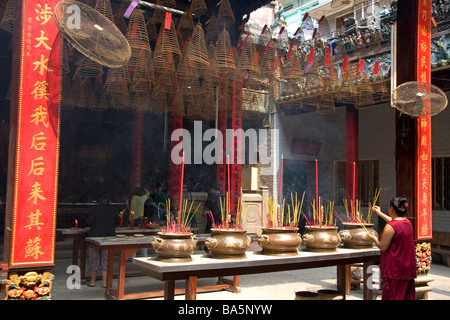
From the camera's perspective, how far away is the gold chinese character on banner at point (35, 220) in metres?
3.05

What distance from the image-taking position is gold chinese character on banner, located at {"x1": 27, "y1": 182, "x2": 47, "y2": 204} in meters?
3.08

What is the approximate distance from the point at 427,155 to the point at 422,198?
53 centimetres

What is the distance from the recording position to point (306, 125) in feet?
40.4

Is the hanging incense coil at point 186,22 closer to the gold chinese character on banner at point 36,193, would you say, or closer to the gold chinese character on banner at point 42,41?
the gold chinese character on banner at point 42,41

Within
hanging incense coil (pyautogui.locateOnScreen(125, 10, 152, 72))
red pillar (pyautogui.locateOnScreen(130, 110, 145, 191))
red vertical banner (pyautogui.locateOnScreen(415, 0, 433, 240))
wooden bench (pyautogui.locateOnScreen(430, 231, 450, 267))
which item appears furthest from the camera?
red pillar (pyautogui.locateOnScreen(130, 110, 145, 191))

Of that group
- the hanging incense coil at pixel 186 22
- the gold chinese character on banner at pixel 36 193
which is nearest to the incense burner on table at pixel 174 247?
the gold chinese character on banner at pixel 36 193

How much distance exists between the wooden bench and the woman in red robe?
18.5 ft

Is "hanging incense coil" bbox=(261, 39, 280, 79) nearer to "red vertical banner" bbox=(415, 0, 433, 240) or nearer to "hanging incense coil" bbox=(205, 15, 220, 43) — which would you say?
"hanging incense coil" bbox=(205, 15, 220, 43)

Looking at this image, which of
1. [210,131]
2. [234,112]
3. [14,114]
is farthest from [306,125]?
[14,114]

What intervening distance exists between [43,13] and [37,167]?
3.82 ft

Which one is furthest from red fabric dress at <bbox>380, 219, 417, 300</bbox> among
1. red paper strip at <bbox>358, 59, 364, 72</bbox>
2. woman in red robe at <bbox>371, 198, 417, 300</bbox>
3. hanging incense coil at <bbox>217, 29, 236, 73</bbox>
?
red paper strip at <bbox>358, 59, 364, 72</bbox>

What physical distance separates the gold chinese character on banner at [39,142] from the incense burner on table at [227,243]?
4.69ft

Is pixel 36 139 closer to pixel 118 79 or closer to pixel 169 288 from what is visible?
pixel 169 288

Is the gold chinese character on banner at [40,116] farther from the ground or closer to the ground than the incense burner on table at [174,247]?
farther from the ground
